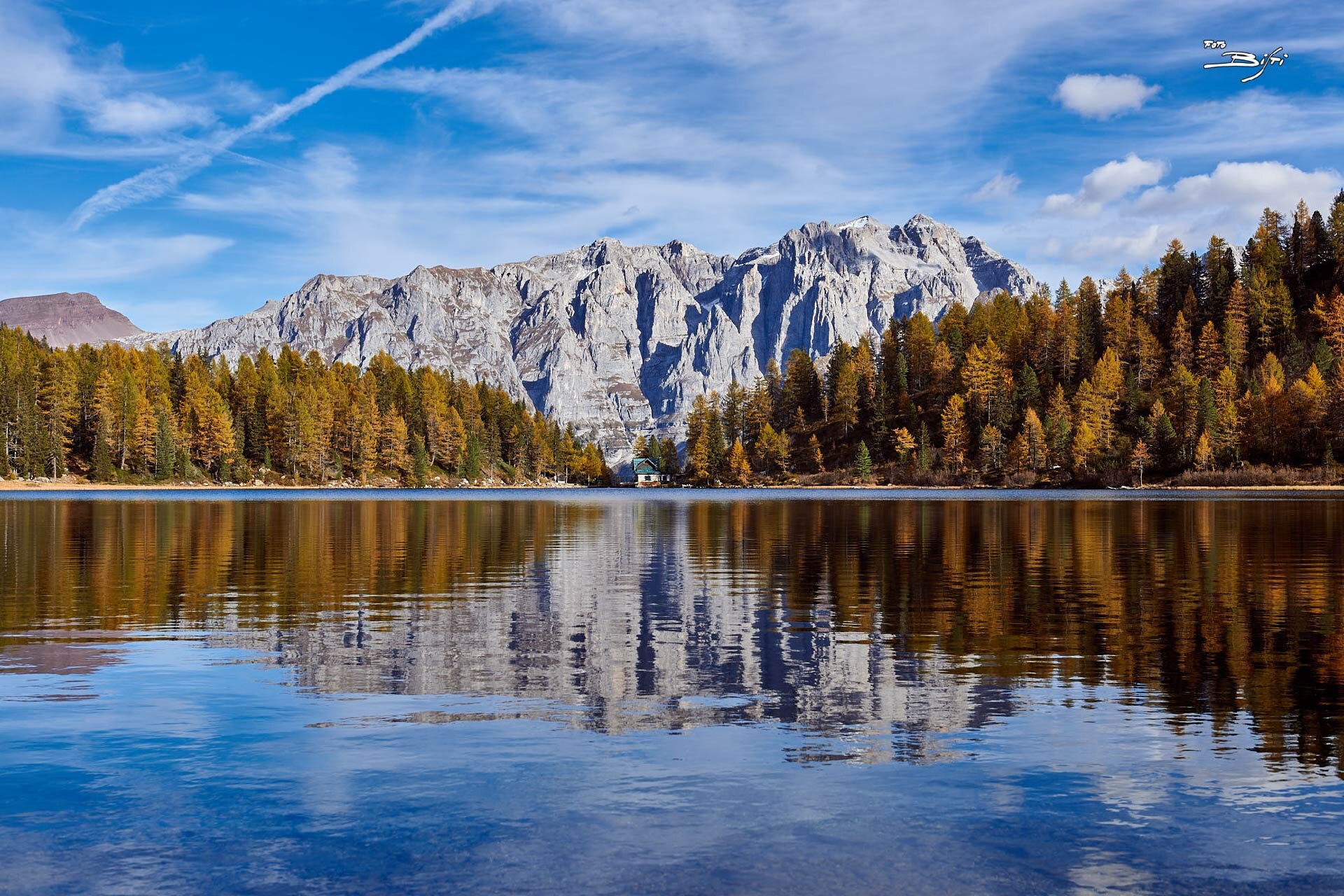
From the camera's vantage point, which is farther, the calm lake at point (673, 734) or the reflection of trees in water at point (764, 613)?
the reflection of trees in water at point (764, 613)

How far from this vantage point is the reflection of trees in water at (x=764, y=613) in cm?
1833

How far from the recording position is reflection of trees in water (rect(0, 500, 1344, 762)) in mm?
18328

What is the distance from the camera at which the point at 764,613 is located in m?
29.2

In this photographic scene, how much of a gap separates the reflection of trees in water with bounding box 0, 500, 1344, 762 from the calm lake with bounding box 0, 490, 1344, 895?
0.57 ft

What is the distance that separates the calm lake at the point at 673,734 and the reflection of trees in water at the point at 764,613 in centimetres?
17

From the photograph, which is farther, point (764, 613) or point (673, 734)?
point (764, 613)

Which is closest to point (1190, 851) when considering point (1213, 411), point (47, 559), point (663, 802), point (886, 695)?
point (663, 802)

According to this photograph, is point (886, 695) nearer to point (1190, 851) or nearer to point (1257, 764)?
point (1257, 764)

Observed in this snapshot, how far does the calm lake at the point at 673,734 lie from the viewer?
10445 millimetres

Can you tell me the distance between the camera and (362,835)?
1118 centimetres

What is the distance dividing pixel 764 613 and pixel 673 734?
14038 millimetres

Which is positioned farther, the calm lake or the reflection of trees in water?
the reflection of trees in water

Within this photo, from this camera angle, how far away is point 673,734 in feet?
50.6

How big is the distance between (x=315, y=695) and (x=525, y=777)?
6.99 metres
